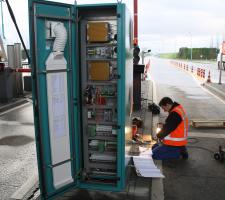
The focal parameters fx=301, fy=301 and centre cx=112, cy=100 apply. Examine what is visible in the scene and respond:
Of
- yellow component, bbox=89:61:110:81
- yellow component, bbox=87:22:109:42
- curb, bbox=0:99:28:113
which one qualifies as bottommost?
curb, bbox=0:99:28:113

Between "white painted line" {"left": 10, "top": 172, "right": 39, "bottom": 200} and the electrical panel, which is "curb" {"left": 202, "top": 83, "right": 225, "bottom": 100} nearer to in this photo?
the electrical panel

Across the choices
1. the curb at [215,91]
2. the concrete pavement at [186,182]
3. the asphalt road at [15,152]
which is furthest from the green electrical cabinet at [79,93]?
the curb at [215,91]

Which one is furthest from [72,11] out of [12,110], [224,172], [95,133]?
[12,110]

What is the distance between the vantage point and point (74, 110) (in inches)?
189

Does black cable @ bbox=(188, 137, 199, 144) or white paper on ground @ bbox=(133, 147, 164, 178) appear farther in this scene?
black cable @ bbox=(188, 137, 199, 144)

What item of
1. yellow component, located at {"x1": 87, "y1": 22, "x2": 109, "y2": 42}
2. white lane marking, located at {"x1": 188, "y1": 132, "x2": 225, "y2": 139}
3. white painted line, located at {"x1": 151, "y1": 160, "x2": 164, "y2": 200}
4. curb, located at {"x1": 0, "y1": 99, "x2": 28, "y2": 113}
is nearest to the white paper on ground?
white painted line, located at {"x1": 151, "y1": 160, "x2": 164, "y2": 200}

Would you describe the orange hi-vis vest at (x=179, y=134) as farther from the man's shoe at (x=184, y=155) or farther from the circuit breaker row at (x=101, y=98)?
the circuit breaker row at (x=101, y=98)

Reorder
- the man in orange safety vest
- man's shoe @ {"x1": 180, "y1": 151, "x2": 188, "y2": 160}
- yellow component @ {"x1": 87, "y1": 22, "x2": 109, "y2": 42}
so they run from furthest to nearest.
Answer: man's shoe @ {"x1": 180, "y1": 151, "x2": 188, "y2": 160} → the man in orange safety vest → yellow component @ {"x1": 87, "y1": 22, "x2": 109, "y2": 42}

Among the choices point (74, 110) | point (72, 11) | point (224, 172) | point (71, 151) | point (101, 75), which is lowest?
point (224, 172)

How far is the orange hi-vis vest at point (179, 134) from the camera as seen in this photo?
20.5 ft

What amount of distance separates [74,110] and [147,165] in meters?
2.08

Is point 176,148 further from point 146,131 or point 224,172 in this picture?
point 146,131

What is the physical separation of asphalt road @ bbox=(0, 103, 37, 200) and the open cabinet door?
1.05m

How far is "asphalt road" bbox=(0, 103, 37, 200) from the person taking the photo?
5.59 metres
